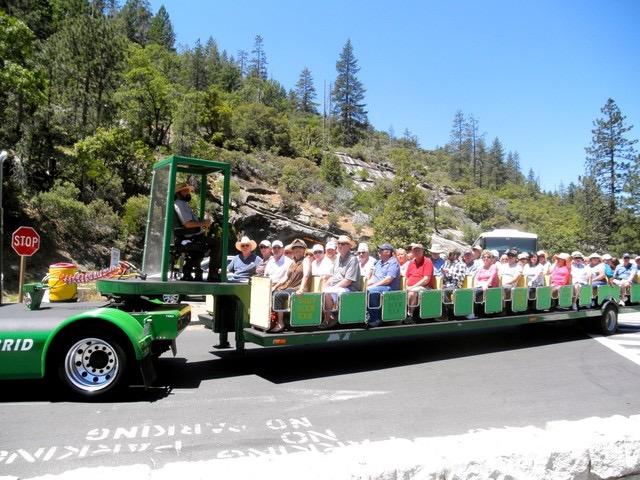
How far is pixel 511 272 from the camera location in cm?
1090

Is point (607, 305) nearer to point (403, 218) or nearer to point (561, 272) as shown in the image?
point (561, 272)

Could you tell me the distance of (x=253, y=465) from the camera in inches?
109

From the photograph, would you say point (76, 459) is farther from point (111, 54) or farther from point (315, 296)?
point (111, 54)

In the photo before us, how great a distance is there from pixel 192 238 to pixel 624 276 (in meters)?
10.6

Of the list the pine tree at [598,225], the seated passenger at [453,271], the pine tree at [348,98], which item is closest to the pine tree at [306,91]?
the pine tree at [348,98]

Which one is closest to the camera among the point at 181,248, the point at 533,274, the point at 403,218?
the point at 181,248

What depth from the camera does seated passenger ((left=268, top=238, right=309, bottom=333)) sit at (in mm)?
6684

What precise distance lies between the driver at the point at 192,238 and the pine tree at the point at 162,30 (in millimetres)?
88427

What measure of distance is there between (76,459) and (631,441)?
13.8ft

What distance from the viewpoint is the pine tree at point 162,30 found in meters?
88.3

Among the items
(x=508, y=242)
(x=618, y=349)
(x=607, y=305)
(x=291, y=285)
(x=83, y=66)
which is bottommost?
(x=618, y=349)

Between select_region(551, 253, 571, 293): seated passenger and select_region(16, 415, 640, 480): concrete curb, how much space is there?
24.6 ft

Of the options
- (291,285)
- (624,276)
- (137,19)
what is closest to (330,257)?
(291,285)

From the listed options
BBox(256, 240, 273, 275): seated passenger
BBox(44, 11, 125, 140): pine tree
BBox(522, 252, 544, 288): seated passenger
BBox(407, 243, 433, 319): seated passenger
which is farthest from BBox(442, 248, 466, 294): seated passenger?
BBox(44, 11, 125, 140): pine tree
